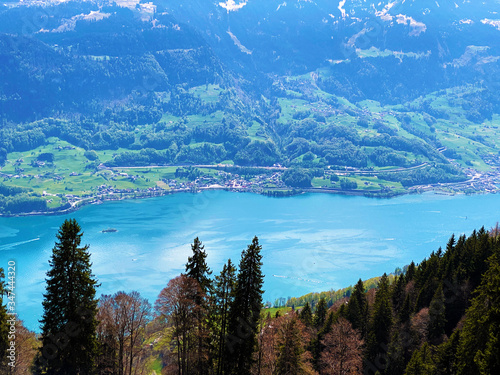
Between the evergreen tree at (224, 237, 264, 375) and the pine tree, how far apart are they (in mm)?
7079

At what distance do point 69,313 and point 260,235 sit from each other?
362ft

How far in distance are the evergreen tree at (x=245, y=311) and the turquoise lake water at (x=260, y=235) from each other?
67564 millimetres

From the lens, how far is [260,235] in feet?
438

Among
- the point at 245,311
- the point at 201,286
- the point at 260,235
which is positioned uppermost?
the point at 260,235

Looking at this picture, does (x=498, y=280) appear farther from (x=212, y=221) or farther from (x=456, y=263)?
(x=212, y=221)

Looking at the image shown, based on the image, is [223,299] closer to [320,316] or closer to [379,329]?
[379,329]

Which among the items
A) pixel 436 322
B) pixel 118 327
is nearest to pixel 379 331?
pixel 436 322

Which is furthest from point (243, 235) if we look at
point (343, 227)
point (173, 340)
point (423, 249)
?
point (173, 340)

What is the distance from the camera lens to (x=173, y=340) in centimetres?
2727

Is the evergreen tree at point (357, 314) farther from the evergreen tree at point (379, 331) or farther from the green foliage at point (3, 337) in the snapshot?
the green foliage at point (3, 337)

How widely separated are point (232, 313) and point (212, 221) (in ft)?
401

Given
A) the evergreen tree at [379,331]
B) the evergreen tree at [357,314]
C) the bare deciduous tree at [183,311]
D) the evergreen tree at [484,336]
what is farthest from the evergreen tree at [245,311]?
the evergreen tree at [357,314]

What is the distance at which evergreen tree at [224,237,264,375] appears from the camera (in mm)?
25156

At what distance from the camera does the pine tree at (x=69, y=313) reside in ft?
77.7
